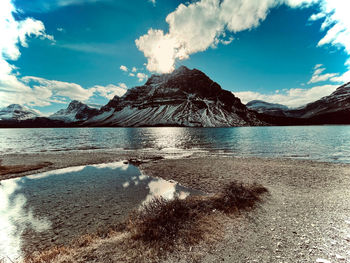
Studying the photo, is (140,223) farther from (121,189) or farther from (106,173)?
(106,173)

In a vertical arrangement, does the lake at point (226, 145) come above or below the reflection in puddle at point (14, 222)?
below

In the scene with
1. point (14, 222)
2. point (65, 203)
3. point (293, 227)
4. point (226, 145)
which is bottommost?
point (226, 145)

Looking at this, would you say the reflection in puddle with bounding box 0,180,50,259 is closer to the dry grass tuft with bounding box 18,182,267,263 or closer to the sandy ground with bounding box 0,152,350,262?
the dry grass tuft with bounding box 18,182,267,263

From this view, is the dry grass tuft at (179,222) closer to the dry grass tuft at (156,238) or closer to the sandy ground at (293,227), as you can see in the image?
the dry grass tuft at (156,238)

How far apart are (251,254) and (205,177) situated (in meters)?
14.8

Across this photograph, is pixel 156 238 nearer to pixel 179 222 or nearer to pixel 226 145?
pixel 179 222

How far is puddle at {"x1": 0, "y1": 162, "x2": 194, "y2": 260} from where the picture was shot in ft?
34.2

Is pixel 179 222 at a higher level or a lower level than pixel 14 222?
higher

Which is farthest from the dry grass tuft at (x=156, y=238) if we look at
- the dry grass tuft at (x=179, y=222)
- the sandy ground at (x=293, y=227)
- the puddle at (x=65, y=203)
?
the puddle at (x=65, y=203)

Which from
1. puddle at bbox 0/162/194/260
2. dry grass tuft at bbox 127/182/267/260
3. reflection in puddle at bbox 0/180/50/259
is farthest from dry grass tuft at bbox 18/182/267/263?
reflection in puddle at bbox 0/180/50/259

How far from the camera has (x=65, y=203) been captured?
15133 millimetres

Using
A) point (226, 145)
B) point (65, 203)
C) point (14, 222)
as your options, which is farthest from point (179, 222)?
point (226, 145)

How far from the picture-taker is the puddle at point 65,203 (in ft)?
34.2

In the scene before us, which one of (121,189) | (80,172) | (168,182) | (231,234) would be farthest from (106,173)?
(231,234)
